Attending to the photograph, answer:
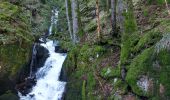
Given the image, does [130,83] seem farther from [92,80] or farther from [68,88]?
[68,88]

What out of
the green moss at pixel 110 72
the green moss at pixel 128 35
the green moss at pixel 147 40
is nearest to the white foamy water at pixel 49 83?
the green moss at pixel 110 72

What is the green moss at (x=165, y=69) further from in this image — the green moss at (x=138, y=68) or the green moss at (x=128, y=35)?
the green moss at (x=128, y=35)

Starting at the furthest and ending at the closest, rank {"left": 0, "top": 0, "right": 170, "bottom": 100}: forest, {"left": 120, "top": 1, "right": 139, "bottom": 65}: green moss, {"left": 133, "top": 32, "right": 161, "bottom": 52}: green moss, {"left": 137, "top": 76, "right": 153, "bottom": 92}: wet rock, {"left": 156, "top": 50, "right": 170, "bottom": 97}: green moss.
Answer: {"left": 120, "top": 1, "right": 139, "bottom": 65}: green moss < {"left": 133, "top": 32, "right": 161, "bottom": 52}: green moss < {"left": 0, "top": 0, "right": 170, "bottom": 100}: forest < {"left": 137, "top": 76, "right": 153, "bottom": 92}: wet rock < {"left": 156, "top": 50, "right": 170, "bottom": 97}: green moss

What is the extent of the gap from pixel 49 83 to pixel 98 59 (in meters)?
6.57

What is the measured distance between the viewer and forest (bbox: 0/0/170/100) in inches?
400

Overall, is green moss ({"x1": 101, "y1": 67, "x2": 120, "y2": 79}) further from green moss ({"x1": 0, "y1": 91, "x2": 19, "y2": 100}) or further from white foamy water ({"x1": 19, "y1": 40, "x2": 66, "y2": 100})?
green moss ({"x1": 0, "y1": 91, "x2": 19, "y2": 100})

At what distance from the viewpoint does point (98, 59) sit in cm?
1385

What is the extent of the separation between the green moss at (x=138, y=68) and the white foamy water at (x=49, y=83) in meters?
7.27

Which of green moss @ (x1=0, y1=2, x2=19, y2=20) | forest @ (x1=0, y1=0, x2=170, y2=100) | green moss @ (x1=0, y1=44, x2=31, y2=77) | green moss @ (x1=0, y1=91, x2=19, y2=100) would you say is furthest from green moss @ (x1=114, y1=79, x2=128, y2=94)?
green moss @ (x1=0, y1=2, x2=19, y2=20)

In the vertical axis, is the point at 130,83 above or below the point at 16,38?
below

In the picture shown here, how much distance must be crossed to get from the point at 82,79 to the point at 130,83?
11.5ft

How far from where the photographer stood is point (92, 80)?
12711mm

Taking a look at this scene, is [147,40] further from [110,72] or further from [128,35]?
[110,72]

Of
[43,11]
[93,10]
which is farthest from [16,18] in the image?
[43,11]
